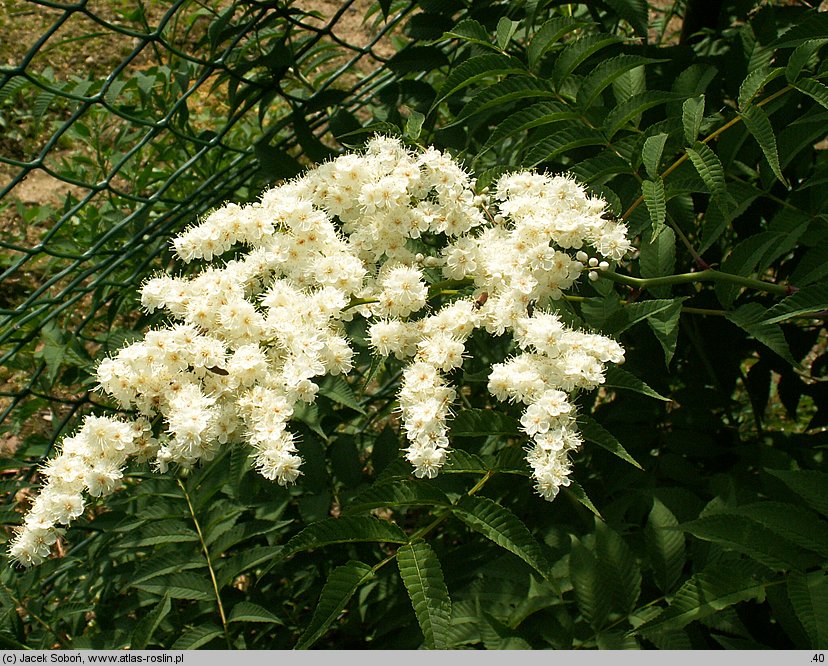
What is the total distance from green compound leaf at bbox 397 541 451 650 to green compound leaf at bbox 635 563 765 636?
36 cm

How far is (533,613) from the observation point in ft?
5.01

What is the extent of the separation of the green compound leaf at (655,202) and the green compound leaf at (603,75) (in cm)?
26

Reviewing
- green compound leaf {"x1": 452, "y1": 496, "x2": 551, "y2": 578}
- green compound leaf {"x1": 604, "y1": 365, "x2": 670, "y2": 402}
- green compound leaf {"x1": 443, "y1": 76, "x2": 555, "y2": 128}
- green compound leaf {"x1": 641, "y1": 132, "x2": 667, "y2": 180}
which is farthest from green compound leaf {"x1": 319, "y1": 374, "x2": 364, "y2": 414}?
green compound leaf {"x1": 641, "y1": 132, "x2": 667, "y2": 180}

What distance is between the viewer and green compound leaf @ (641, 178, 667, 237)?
4.67 ft

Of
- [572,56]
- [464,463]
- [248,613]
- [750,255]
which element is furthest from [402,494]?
[572,56]

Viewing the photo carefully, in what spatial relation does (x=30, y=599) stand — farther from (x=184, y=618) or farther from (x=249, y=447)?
(x=249, y=447)

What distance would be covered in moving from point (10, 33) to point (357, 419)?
3.90 metres

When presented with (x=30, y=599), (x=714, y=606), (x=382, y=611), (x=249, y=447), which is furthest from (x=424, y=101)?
(x=30, y=599)

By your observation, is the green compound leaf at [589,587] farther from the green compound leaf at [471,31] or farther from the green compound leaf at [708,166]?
the green compound leaf at [471,31]

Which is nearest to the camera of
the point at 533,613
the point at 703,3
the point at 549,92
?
the point at 533,613

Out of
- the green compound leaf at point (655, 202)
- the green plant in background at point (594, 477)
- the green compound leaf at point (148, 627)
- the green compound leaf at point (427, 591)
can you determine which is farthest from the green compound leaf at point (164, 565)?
the green compound leaf at point (655, 202)

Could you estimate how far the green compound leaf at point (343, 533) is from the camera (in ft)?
4.32

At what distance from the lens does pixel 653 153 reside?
58.9 inches

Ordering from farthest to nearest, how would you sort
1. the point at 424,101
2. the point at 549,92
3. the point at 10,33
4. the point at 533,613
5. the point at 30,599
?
the point at 10,33
the point at 424,101
the point at 30,599
the point at 549,92
the point at 533,613
